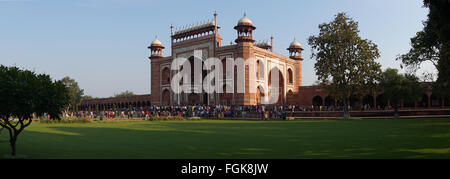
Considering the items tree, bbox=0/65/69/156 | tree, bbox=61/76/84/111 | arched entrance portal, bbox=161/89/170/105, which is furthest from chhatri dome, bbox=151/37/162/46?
tree, bbox=0/65/69/156

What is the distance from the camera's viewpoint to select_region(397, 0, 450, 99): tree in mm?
7695

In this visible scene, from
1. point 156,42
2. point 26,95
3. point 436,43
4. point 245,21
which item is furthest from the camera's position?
point 156,42

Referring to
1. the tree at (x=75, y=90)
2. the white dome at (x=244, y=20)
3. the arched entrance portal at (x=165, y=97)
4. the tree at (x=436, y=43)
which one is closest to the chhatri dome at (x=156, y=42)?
the arched entrance portal at (x=165, y=97)

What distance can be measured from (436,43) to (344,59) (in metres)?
12.1

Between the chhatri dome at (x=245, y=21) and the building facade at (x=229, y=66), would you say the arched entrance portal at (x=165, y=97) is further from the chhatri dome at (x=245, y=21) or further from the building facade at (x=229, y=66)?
the chhatri dome at (x=245, y=21)

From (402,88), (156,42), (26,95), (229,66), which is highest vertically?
(156,42)

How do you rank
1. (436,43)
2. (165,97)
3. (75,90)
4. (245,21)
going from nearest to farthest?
(436,43)
(245,21)
(165,97)
(75,90)

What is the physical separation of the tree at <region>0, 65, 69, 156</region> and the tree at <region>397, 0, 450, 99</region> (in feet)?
29.1

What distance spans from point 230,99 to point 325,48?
13160 millimetres

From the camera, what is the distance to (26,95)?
6.84 metres

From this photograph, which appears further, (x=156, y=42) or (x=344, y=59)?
(x=156, y=42)

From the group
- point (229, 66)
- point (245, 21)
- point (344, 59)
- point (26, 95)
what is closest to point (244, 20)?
point (245, 21)

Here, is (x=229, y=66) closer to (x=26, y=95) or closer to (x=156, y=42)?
(x=156, y=42)
